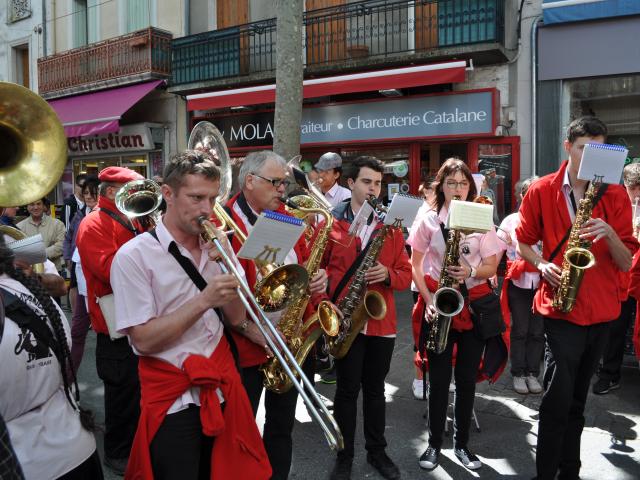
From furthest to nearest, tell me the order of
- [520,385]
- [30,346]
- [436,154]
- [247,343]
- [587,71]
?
[436,154] < [587,71] < [520,385] < [247,343] < [30,346]

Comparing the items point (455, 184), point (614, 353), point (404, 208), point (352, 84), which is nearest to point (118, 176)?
point (404, 208)

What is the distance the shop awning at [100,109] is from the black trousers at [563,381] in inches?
467

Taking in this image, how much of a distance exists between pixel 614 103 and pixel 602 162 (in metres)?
7.05

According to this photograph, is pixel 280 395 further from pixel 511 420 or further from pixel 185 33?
pixel 185 33

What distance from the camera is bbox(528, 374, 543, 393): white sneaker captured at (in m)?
4.88

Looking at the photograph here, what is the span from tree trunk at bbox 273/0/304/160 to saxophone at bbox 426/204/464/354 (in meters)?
3.69

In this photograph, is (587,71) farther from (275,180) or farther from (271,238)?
(271,238)

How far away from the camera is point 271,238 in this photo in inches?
89.4

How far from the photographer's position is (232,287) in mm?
2039

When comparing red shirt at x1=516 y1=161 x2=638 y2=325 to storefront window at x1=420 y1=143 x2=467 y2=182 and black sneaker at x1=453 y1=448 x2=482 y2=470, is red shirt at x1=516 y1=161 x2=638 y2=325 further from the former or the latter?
storefront window at x1=420 y1=143 x2=467 y2=182

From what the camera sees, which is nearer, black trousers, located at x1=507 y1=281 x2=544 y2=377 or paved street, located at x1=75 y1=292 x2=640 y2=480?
paved street, located at x1=75 y1=292 x2=640 y2=480

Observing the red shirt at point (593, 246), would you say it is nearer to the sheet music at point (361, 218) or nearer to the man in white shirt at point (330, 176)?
the sheet music at point (361, 218)

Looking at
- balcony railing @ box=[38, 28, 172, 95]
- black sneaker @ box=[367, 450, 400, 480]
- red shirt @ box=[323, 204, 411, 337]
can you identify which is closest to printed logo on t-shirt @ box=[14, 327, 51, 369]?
red shirt @ box=[323, 204, 411, 337]

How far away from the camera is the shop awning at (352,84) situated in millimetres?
9250
